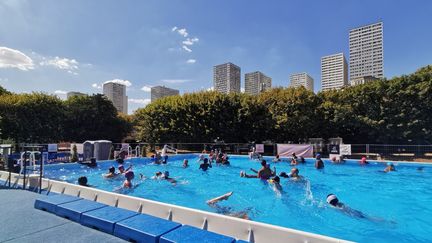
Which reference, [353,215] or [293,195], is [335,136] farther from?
[353,215]

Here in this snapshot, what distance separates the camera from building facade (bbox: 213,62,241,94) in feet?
288

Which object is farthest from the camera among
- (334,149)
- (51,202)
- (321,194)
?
(334,149)

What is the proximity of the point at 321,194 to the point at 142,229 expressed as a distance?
999 cm

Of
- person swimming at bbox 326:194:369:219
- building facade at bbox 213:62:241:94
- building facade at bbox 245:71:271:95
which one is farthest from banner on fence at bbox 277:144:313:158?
building facade at bbox 245:71:271:95

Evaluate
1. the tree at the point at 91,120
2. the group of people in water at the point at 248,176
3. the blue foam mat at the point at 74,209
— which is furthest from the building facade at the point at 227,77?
the blue foam mat at the point at 74,209

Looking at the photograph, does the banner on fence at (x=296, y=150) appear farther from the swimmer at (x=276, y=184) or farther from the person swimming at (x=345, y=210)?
the person swimming at (x=345, y=210)

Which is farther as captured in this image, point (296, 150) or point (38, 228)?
point (296, 150)

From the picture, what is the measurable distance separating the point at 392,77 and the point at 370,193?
64.4 feet

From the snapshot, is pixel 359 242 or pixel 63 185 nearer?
pixel 359 242

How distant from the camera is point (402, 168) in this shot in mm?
18250

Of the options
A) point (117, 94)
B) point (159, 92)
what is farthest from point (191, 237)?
point (117, 94)

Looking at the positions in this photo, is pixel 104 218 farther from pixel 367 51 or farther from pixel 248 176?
pixel 367 51

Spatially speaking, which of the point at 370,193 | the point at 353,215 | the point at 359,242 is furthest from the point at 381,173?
the point at 359,242

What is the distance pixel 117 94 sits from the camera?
363ft
